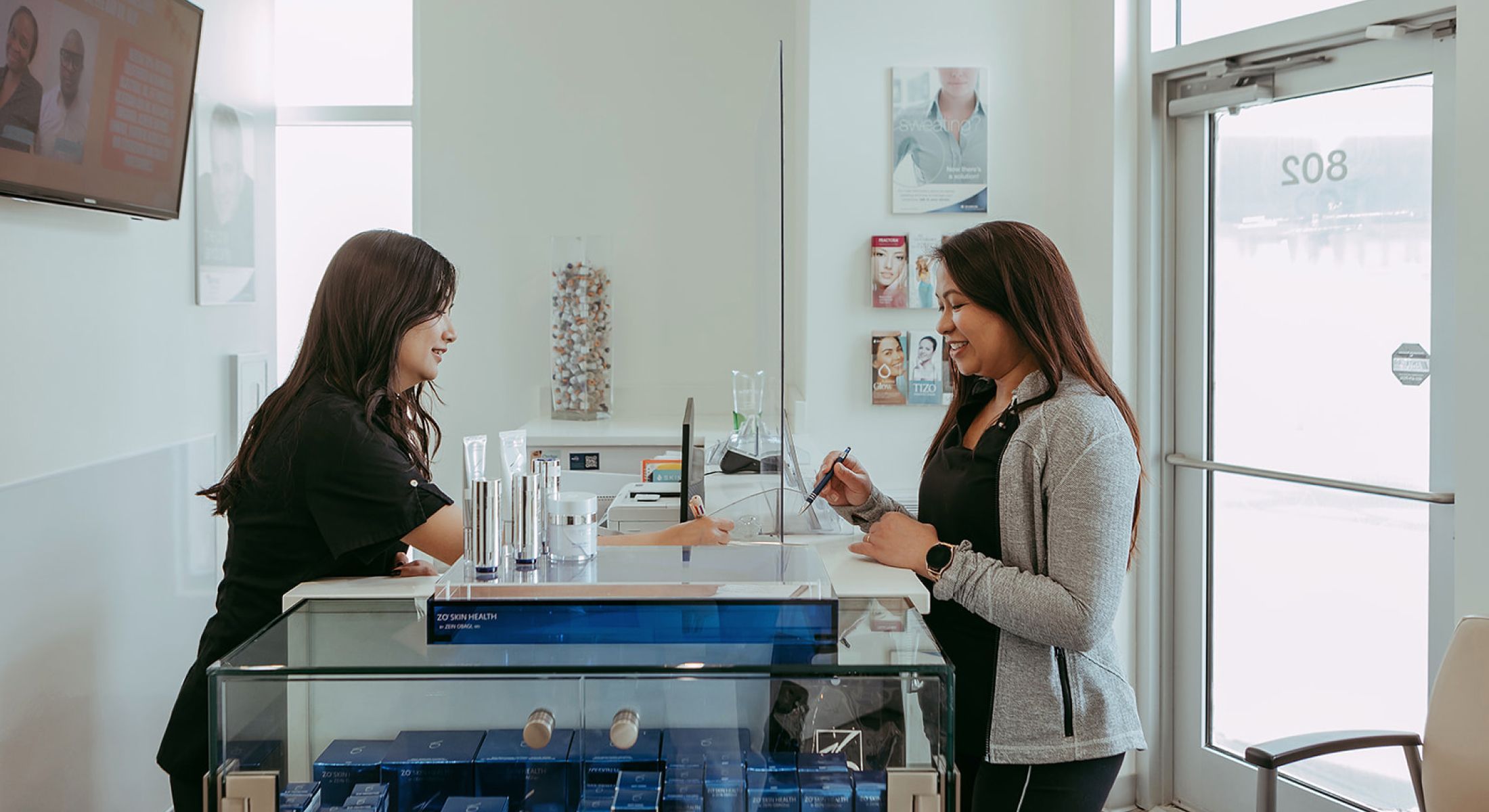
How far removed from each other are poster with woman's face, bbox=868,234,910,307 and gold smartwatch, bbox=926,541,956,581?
1.94m

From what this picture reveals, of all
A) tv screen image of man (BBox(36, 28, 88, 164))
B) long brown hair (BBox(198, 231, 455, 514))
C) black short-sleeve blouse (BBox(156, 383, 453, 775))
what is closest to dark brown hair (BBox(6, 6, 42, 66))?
tv screen image of man (BBox(36, 28, 88, 164))

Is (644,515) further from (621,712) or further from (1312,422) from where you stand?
(1312,422)

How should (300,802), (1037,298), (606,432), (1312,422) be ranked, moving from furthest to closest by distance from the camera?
(606,432), (1312,422), (1037,298), (300,802)

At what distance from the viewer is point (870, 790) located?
4.05 ft

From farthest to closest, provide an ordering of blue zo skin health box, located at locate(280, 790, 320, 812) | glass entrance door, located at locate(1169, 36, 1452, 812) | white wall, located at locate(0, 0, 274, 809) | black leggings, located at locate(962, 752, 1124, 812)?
1. glass entrance door, located at locate(1169, 36, 1452, 812)
2. white wall, located at locate(0, 0, 274, 809)
3. black leggings, located at locate(962, 752, 1124, 812)
4. blue zo skin health box, located at locate(280, 790, 320, 812)

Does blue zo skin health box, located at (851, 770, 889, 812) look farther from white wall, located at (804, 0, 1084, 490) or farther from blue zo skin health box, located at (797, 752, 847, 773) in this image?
white wall, located at (804, 0, 1084, 490)

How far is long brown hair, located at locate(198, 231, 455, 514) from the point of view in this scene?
1.84 meters

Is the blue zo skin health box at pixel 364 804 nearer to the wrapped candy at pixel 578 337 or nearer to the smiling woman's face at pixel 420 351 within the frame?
the smiling woman's face at pixel 420 351

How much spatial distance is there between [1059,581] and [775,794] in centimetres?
56

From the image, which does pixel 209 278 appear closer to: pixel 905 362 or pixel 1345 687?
pixel 905 362

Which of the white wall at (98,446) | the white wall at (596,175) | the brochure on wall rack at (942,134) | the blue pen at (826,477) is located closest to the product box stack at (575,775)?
the blue pen at (826,477)

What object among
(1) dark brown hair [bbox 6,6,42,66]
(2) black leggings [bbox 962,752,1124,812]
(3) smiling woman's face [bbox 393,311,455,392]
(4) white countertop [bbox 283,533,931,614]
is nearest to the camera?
(4) white countertop [bbox 283,533,931,614]

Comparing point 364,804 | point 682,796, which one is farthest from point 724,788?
point 364,804

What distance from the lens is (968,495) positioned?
1738mm
